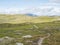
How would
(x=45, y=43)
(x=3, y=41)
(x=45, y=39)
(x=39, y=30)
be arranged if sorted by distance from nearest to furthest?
(x=3, y=41) → (x=45, y=43) → (x=45, y=39) → (x=39, y=30)

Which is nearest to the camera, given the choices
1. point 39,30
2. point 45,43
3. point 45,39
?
point 45,43

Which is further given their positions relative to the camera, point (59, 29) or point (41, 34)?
point (59, 29)

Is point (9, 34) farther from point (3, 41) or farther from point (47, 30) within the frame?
point (47, 30)

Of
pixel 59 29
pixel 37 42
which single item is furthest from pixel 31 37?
pixel 59 29

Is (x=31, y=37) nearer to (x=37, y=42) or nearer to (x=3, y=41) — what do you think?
(x=37, y=42)

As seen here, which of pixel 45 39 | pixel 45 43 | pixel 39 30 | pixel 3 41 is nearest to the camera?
pixel 3 41

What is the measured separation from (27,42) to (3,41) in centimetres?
435

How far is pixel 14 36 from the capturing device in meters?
32.0

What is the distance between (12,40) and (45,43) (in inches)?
245

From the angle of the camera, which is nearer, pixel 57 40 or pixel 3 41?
pixel 3 41

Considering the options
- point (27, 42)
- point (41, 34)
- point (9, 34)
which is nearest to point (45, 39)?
point (41, 34)

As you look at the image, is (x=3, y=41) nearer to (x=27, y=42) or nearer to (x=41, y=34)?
(x=27, y=42)

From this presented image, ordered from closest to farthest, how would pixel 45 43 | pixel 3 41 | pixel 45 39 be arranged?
pixel 3 41
pixel 45 43
pixel 45 39

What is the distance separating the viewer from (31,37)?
3306 centimetres
